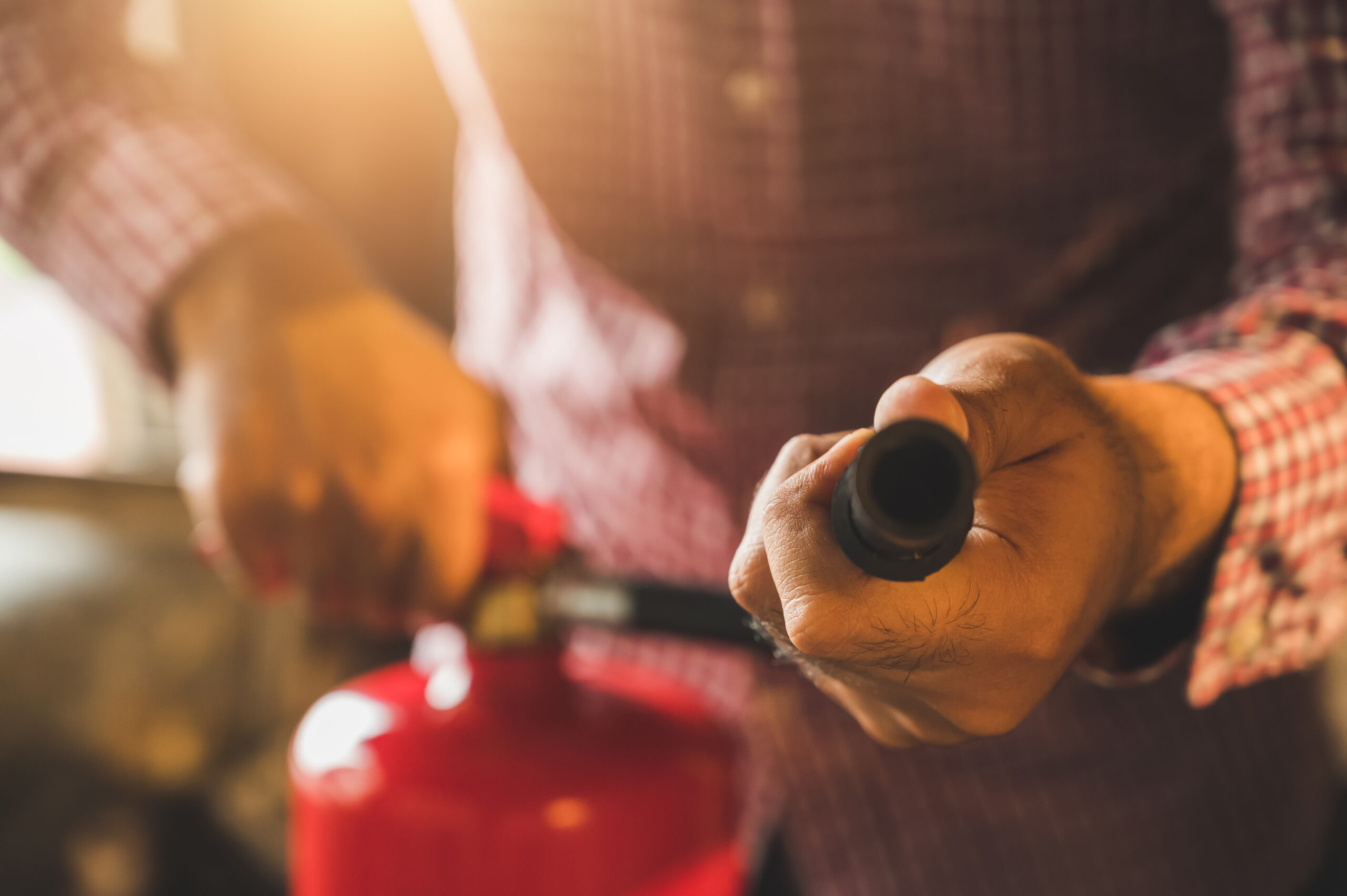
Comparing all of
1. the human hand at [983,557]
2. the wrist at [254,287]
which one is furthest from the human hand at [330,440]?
the human hand at [983,557]

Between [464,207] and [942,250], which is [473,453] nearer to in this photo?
[942,250]

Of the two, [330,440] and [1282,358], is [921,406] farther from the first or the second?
[330,440]

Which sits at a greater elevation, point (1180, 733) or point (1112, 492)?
point (1112, 492)

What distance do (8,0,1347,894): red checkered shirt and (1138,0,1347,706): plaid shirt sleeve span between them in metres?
0.03

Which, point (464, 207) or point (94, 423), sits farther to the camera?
point (94, 423)

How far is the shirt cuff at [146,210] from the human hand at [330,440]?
0.09 ft

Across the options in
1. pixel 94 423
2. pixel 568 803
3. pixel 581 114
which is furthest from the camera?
pixel 94 423

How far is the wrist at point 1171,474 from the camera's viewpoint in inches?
8.4

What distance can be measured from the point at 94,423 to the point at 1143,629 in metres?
1.52

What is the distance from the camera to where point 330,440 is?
1.34 feet

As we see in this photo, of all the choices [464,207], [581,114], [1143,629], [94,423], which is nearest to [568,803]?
A: [1143,629]

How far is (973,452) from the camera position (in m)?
0.16

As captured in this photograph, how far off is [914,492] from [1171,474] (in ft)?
0.44

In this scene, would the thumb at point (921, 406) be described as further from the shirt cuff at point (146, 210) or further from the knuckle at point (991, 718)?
the shirt cuff at point (146, 210)
